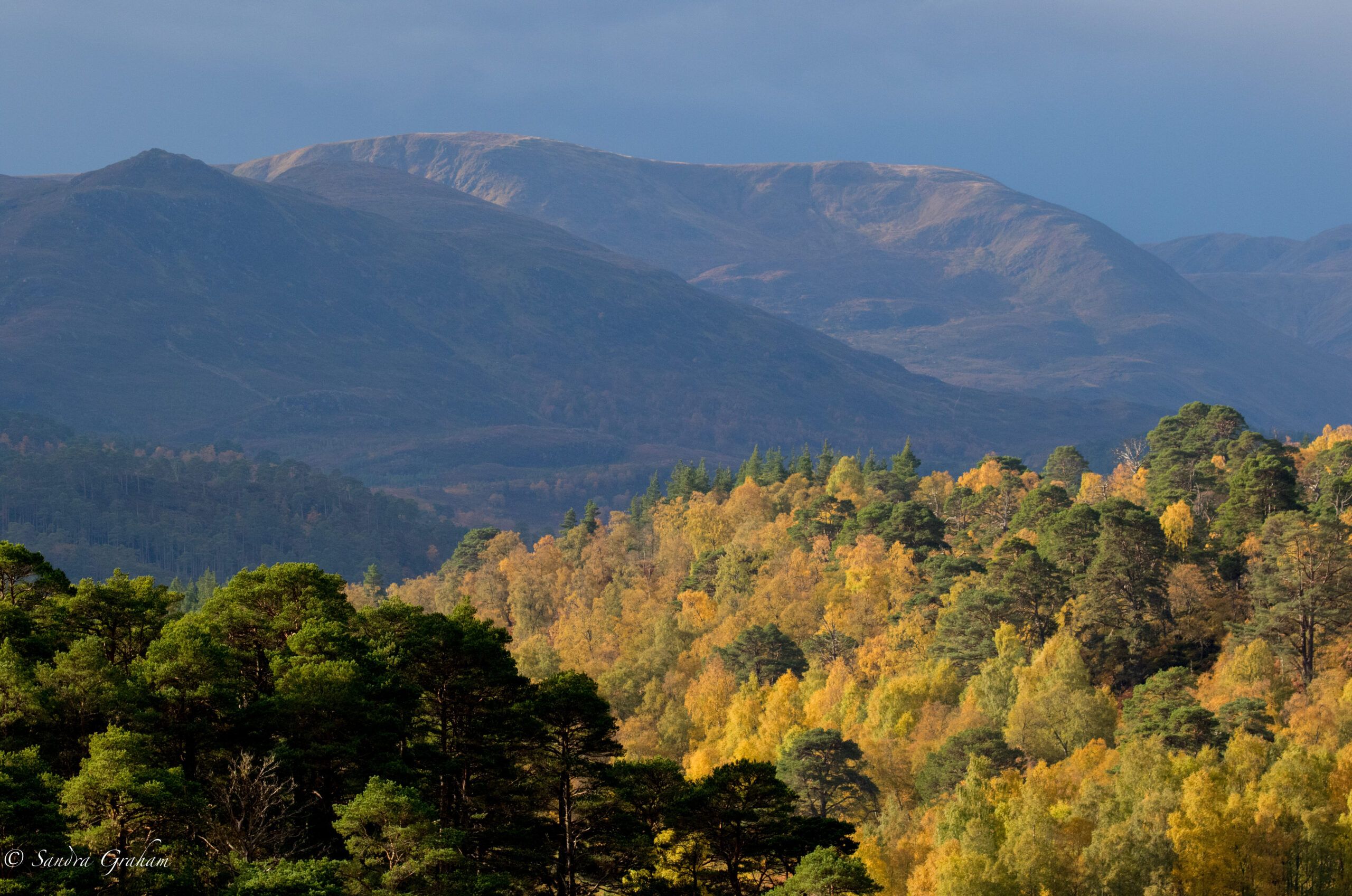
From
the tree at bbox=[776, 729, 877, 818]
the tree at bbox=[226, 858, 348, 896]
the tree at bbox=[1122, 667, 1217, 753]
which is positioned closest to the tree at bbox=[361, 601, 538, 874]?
the tree at bbox=[226, 858, 348, 896]


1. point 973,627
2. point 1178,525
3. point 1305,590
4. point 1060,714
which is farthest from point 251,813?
point 1178,525

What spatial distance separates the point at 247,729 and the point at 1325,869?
50399mm

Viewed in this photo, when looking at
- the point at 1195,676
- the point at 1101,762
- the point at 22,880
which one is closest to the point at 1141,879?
the point at 1101,762

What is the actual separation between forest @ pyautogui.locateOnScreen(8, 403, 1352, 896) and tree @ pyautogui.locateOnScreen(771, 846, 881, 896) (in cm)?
13

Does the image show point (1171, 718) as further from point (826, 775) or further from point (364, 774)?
point (364, 774)

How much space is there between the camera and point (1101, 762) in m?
89.9

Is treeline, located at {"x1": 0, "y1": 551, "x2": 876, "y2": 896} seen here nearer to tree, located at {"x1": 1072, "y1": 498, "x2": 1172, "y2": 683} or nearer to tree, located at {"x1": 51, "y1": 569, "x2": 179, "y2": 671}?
tree, located at {"x1": 51, "y1": 569, "x2": 179, "y2": 671}

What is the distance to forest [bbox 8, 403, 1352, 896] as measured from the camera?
48688mm

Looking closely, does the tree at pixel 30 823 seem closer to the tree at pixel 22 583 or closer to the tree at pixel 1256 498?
the tree at pixel 22 583

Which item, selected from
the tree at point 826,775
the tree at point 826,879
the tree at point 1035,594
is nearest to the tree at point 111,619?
the tree at point 826,879

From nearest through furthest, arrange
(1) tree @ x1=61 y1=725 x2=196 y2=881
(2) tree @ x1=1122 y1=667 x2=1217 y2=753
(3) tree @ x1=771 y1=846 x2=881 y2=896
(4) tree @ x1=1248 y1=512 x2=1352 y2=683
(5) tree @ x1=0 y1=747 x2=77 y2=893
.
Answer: (5) tree @ x1=0 y1=747 x2=77 y2=893
(1) tree @ x1=61 y1=725 x2=196 y2=881
(3) tree @ x1=771 y1=846 x2=881 y2=896
(2) tree @ x1=1122 y1=667 x2=1217 y2=753
(4) tree @ x1=1248 y1=512 x2=1352 y2=683

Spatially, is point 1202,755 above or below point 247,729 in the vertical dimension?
below

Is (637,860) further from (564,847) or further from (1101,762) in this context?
(1101,762)

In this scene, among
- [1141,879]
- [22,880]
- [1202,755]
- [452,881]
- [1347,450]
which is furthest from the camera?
[1347,450]
